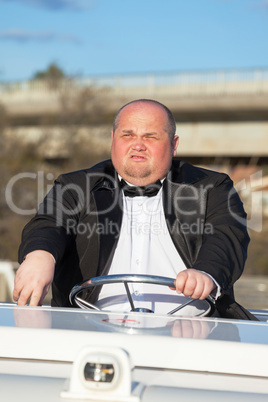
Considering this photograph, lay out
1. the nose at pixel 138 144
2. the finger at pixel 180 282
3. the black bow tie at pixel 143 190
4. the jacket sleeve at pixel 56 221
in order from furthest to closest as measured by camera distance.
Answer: the black bow tie at pixel 143 190, the nose at pixel 138 144, the jacket sleeve at pixel 56 221, the finger at pixel 180 282

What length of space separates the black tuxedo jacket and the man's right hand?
32 cm

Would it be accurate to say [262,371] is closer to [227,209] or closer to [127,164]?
[227,209]

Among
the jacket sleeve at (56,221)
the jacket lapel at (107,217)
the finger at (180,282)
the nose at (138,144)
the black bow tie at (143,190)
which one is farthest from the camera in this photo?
the black bow tie at (143,190)

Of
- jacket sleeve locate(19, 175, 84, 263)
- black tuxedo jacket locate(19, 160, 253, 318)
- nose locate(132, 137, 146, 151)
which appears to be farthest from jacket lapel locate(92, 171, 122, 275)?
nose locate(132, 137, 146, 151)

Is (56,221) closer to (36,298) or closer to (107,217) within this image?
(107,217)

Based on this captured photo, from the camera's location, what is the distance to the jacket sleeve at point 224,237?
2.77 meters

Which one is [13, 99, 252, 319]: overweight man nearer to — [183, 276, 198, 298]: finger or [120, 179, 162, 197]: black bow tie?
[120, 179, 162, 197]: black bow tie

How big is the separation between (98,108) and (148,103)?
64.7 ft

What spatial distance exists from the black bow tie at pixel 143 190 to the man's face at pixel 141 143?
0.03 meters

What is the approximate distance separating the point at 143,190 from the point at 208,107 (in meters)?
19.1

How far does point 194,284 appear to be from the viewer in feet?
7.88

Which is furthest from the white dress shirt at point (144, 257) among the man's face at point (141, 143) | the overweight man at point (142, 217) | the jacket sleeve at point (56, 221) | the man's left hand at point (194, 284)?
the man's left hand at point (194, 284)

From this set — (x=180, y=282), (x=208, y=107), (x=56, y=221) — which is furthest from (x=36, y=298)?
(x=208, y=107)

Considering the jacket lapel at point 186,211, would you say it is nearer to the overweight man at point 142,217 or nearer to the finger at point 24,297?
the overweight man at point 142,217
